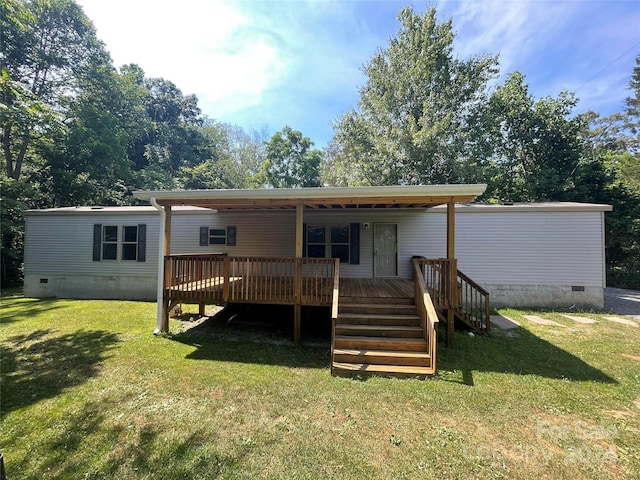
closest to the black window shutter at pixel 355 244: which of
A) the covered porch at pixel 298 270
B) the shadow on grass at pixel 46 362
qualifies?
the covered porch at pixel 298 270

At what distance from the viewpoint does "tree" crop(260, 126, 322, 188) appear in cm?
2322

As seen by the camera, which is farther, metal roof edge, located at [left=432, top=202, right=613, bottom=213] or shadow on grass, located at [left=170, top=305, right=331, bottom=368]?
metal roof edge, located at [left=432, top=202, right=613, bottom=213]

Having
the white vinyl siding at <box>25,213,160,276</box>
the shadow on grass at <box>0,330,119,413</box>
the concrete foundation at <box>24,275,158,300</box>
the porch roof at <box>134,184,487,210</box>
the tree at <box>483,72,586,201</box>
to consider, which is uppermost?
the tree at <box>483,72,586,201</box>

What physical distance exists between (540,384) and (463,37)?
20.6m

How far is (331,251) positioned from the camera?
896 centimetres

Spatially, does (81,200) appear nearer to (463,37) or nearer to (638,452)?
(638,452)

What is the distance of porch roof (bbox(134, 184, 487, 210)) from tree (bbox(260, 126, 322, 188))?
17.4 m

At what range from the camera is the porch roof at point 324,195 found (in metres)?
5.14

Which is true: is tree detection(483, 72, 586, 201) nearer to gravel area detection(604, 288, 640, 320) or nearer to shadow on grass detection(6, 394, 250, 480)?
gravel area detection(604, 288, 640, 320)

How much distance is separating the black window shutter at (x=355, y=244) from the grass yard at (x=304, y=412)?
3732 millimetres

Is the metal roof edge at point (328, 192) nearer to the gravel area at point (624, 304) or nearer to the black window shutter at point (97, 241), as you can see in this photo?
the black window shutter at point (97, 241)

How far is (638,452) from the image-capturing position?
109 inches

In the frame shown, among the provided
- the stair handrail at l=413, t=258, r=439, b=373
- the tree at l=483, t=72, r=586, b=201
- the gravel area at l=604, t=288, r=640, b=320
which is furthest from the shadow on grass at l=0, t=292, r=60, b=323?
the tree at l=483, t=72, r=586, b=201

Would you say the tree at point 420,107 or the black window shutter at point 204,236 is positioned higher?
the tree at point 420,107
